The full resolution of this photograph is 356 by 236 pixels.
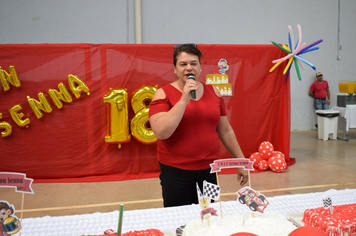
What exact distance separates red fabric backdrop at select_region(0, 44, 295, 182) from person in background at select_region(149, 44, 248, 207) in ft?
9.66

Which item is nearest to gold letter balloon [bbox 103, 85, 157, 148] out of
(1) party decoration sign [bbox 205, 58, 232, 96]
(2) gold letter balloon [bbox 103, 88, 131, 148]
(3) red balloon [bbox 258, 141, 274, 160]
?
(2) gold letter balloon [bbox 103, 88, 131, 148]

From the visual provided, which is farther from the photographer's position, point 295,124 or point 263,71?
point 295,124

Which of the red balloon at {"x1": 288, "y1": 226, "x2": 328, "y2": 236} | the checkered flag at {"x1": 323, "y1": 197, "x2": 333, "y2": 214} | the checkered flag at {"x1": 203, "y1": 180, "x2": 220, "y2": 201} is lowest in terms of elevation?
the checkered flag at {"x1": 323, "y1": 197, "x2": 333, "y2": 214}

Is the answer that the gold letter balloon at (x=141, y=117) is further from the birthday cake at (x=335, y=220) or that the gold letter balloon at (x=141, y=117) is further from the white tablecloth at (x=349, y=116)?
the white tablecloth at (x=349, y=116)

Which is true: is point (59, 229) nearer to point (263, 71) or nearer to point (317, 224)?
point (317, 224)

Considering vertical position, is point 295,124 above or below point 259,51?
below

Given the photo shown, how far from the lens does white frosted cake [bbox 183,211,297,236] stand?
3.72ft

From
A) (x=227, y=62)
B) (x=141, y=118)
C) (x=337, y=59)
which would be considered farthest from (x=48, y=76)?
(x=337, y=59)

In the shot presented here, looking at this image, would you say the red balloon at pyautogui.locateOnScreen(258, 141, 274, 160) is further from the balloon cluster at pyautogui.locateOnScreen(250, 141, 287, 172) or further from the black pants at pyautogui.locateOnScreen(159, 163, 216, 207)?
the black pants at pyautogui.locateOnScreen(159, 163, 216, 207)

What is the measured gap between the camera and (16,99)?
14.1ft

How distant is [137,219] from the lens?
135 cm

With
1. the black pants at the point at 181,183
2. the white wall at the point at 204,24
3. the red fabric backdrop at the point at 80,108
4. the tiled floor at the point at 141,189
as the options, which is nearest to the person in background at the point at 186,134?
the black pants at the point at 181,183

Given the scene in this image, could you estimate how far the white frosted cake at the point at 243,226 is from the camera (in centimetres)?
113

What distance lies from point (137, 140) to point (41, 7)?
4.86 meters
